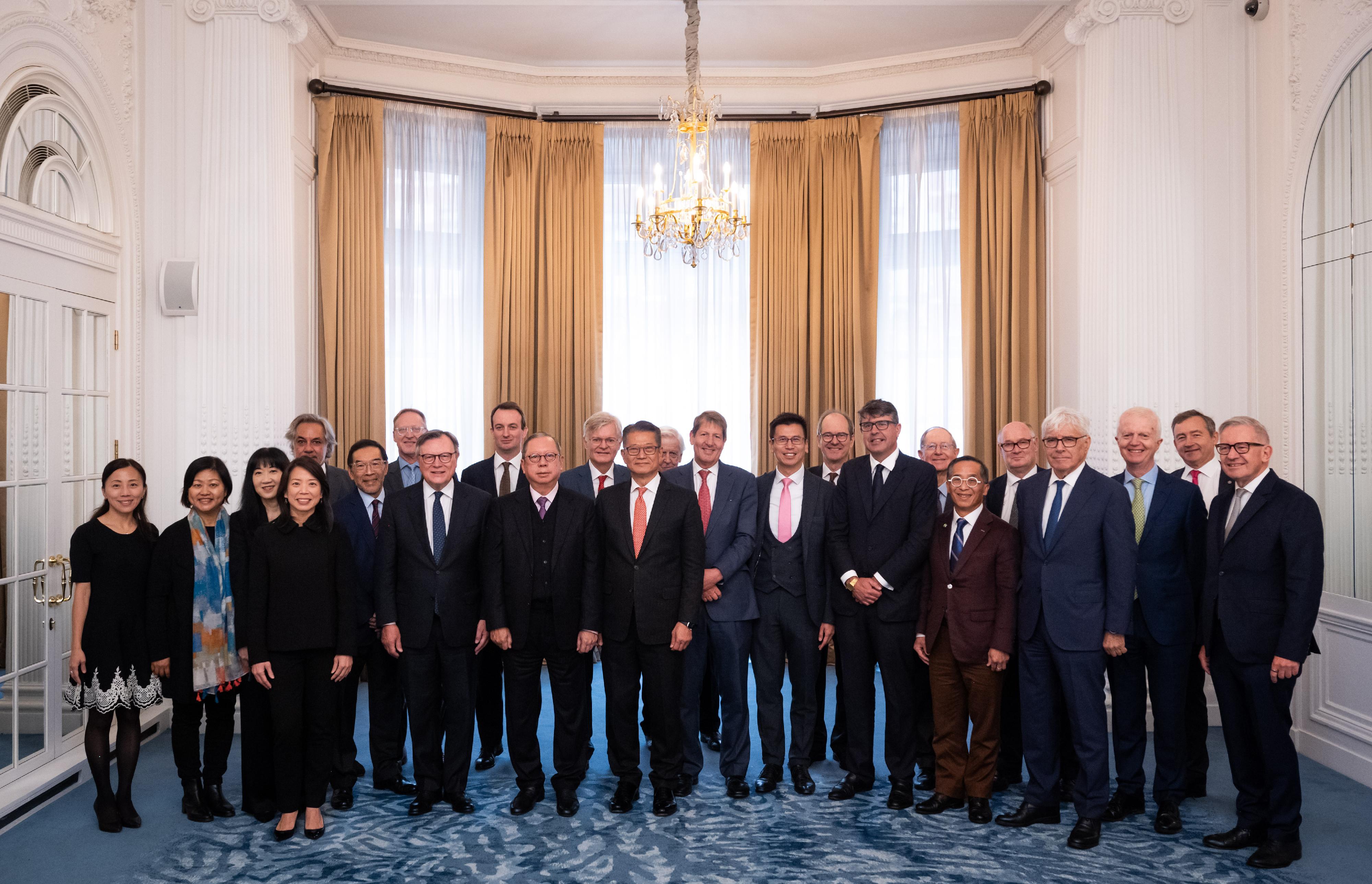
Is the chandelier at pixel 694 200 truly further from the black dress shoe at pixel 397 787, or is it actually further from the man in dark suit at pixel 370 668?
the black dress shoe at pixel 397 787

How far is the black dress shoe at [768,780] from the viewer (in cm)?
419

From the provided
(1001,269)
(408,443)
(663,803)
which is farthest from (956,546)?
(1001,269)

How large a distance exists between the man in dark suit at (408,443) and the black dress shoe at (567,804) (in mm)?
1779

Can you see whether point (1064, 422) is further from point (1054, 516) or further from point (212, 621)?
point (212, 621)

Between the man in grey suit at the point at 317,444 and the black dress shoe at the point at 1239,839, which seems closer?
the black dress shoe at the point at 1239,839

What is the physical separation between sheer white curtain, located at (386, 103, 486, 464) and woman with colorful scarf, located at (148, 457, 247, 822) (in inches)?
112

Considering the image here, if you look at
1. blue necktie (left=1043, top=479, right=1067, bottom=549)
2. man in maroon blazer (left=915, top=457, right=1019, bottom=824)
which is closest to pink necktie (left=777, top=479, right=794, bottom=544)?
man in maroon blazer (left=915, top=457, right=1019, bottom=824)

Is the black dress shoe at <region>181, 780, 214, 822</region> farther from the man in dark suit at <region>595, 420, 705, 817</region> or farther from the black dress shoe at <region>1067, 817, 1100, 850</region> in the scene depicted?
the black dress shoe at <region>1067, 817, 1100, 850</region>

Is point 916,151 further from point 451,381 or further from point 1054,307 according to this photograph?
point 451,381

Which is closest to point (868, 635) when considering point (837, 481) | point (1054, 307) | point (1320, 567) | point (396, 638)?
point (837, 481)

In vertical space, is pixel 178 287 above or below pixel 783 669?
above

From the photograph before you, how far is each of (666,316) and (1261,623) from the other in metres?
4.57

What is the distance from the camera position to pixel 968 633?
382 centimetres

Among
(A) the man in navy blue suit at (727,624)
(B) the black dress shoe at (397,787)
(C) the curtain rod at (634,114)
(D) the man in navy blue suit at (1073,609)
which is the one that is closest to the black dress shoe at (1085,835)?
(D) the man in navy blue suit at (1073,609)
